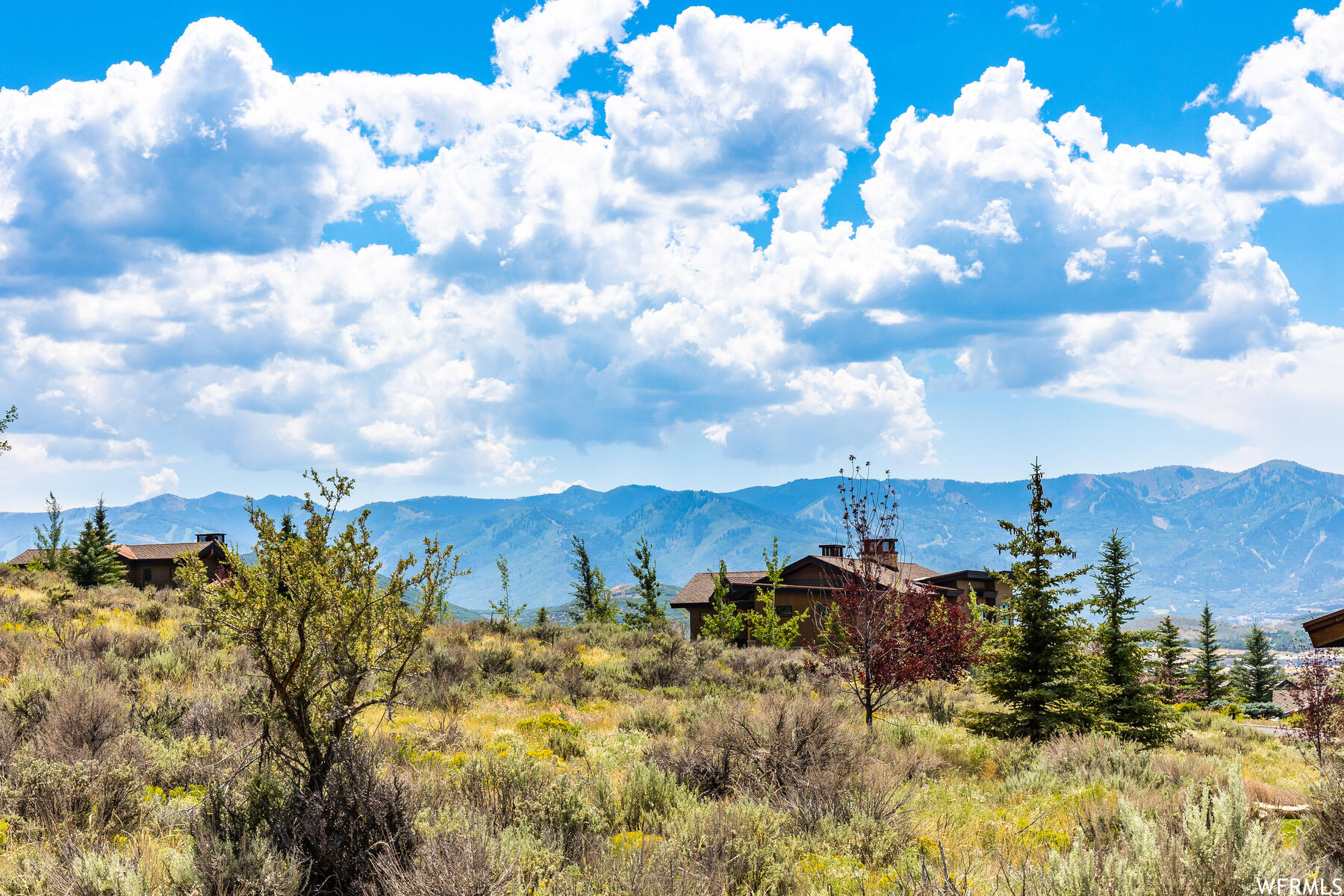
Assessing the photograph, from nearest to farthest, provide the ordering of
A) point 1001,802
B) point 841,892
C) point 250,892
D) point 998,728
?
point 250,892
point 841,892
point 1001,802
point 998,728

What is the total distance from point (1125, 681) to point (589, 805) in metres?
14.4

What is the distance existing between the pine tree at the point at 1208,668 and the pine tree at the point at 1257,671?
1.42m

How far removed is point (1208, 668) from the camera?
2074 inches

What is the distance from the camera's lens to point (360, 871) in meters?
5.23

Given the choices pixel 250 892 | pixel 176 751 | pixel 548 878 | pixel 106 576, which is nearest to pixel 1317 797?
pixel 548 878

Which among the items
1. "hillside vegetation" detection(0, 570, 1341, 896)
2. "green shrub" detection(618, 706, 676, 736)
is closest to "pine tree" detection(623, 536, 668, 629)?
"green shrub" detection(618, 706, 676, 736)

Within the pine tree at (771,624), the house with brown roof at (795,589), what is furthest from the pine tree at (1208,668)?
the pine tree at (771,624)

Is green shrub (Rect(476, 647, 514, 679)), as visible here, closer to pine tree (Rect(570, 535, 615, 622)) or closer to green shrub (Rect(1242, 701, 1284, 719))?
pine tree (Rect(570, 535, 615, 622))

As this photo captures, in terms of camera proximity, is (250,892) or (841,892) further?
(841,892)

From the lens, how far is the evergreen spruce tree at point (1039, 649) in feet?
44.5

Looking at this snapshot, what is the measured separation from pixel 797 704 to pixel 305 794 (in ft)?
18.9

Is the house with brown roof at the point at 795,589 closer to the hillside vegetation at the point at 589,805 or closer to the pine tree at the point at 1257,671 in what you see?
the pine tree at the point at 1257,671

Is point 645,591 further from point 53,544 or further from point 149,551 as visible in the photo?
point 149,551

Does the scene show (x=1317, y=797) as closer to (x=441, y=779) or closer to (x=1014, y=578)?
(x=441, y=779)
